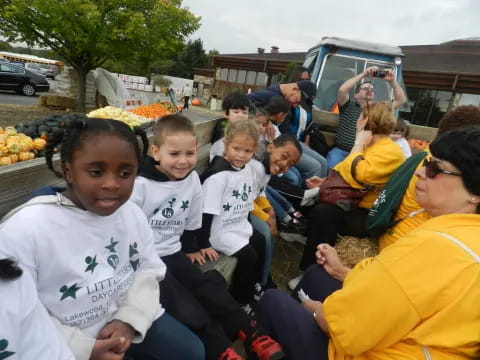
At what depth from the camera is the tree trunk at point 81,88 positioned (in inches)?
482

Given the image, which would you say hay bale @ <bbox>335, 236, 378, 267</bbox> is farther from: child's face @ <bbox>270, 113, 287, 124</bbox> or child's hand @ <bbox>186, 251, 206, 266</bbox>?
Answer: child's face @ <bbox>270, 113, 287, 124</bbox>

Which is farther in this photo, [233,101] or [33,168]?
[233,101]

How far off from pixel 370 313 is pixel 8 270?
1.21m

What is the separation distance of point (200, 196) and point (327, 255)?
0.97 m

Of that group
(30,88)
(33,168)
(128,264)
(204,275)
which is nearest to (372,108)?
(204,275)

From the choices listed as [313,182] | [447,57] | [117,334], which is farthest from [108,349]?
[447,57]

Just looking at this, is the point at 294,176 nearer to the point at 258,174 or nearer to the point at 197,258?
the point at 258,174

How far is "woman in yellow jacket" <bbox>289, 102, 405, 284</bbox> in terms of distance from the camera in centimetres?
273

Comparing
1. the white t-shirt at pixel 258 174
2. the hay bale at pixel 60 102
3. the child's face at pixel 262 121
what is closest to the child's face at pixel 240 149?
the white t-shirt at pixel 258 174

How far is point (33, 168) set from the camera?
1.37 metres

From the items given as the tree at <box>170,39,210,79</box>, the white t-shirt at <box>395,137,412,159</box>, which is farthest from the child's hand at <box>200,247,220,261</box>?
the tree at <box>170,39,210,79</box>

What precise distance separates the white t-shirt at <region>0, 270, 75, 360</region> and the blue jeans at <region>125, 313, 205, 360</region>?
528 millimetres

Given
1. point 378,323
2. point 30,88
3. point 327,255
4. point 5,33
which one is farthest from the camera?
point 30,88

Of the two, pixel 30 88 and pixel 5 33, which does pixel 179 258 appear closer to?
pixel 5 33
